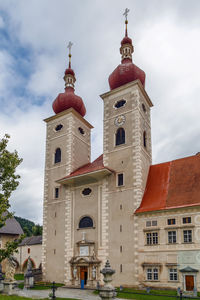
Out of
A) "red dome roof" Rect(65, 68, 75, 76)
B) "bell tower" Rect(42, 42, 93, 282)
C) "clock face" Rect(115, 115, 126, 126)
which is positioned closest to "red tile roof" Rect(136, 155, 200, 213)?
"clock face" Rect(115, 115, 126, 126)

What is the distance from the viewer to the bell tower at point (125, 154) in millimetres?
24062

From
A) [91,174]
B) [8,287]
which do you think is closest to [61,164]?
[91,174]

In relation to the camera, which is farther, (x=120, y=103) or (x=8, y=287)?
(x=120, y=103)

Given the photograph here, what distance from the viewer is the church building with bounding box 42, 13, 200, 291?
2198cm

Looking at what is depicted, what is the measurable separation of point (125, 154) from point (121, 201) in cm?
456

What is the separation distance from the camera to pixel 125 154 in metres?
27.1

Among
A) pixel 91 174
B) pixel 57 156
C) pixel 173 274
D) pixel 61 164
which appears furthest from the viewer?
pixel 57 156

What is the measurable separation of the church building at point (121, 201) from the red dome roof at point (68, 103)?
Answer: 12cm

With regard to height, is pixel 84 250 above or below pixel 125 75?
below

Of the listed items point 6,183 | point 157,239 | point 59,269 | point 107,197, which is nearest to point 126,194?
point 107,197

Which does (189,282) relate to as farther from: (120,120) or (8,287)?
(120,120)

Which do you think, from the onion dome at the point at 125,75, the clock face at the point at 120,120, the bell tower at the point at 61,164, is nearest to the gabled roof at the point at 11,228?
the bell tower at the point at 61,164

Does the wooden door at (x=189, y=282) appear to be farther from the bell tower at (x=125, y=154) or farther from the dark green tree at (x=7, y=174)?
the dark green tree at (x=7, y=174)

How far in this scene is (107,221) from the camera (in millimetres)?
25688
